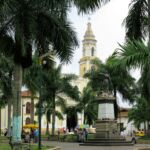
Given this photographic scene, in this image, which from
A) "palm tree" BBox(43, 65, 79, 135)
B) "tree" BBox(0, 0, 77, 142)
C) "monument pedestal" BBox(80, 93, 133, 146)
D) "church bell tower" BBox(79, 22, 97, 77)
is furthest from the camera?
"church bell tower" BBox(79, 22, 97, 77)

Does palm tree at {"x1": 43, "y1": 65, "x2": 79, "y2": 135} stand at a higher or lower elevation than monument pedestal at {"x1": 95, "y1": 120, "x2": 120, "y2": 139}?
higher

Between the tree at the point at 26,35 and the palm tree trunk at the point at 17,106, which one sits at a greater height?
the tree at the point at 26,35

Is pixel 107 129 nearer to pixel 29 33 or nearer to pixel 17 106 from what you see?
pixel 17 106

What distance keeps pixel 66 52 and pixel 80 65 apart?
339 feet

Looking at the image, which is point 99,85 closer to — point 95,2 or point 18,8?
point 18,8

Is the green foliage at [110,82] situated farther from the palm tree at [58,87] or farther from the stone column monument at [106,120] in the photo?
the stone column monument at [106,120]

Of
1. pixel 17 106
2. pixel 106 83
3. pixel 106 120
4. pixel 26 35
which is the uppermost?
pixel 106 83

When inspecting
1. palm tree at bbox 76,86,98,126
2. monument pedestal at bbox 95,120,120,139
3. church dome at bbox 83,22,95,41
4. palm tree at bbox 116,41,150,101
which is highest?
church dome at bbox 83,22,95,41

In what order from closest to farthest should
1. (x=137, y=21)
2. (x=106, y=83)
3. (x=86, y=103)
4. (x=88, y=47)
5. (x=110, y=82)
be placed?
(x=137, y=21), (x=110, y=82), (x=106, y=83), (x=86, y=103), (x=88, y=47)

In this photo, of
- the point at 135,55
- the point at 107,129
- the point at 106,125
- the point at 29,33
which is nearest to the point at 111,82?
the point at 106,125

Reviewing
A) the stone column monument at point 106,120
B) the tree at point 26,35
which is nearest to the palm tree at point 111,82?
the stone column monument at point 106,120

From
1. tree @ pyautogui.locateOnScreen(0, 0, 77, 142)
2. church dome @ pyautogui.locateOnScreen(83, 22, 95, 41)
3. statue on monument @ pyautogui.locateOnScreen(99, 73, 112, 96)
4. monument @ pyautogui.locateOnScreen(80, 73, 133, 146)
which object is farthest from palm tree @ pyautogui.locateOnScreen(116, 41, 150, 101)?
church dome @ pyautogui.locateOnScreen(83, 22, 95, 41)

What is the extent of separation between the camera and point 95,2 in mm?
16625

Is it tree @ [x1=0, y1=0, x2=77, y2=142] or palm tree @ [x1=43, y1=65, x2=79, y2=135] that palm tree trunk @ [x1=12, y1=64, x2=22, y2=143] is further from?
palm tree @ [x1=43, y1=65, x2=79, y2=135]
